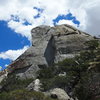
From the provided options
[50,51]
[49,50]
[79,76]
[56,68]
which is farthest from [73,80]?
[49,50]

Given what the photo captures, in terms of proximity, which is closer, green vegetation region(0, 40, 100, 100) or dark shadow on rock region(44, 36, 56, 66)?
green vegetation region(0, 40, 100, 100)

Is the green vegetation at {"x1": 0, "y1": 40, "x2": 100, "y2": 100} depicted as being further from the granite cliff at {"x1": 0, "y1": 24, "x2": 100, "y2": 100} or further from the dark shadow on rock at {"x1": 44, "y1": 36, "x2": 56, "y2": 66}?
the dark shadow on rock at {"x1": 44, "y1": 36, "x2": 56, "y2": 66}

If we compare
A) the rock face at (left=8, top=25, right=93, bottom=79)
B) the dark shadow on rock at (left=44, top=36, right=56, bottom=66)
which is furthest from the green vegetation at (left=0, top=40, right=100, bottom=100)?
the dark shadow on rock at (left=44, top=36, right=56, bottom=66)

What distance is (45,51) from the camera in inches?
2734

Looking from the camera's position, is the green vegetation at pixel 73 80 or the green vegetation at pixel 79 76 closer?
the green vegetation at pixel 73 80

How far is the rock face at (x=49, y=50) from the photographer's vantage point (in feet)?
211

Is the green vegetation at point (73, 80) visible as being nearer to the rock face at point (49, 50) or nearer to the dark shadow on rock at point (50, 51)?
the rock face at point (49, 50)

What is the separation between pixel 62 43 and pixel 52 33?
196 inches

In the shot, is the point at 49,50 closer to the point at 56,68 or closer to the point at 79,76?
the point at 56,68

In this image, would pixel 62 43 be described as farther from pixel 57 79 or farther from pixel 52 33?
pixel 57 79

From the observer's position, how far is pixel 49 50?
69750 millimetres

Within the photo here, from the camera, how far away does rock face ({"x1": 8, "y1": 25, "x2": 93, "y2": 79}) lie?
64.2 meters

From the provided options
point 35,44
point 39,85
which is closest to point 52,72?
point 39,85

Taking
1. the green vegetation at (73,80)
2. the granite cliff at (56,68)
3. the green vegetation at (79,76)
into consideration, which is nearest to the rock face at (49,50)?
→ the granite cliff at (56,68)
